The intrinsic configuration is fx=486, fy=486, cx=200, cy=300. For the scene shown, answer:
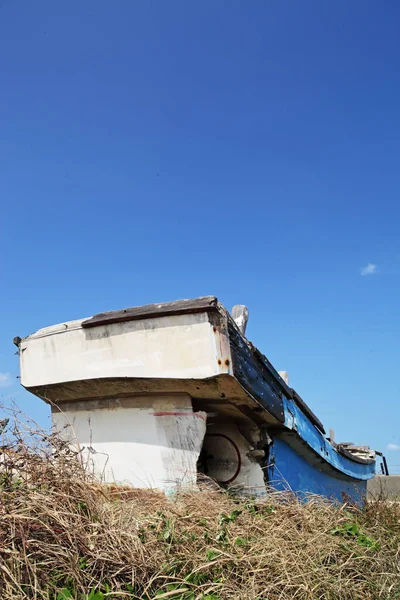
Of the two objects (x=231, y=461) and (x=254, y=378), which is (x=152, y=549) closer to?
(x=254, y=378)

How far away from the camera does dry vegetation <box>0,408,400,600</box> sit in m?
1.87

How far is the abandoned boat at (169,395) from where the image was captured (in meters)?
3.31

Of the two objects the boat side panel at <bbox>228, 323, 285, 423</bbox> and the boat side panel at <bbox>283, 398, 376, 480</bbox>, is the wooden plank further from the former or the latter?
the boat side panel at <bbox>283, 398, 376, 480</bbox>

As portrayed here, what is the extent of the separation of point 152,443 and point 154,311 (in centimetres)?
97

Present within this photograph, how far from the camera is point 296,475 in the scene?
458 centimetres

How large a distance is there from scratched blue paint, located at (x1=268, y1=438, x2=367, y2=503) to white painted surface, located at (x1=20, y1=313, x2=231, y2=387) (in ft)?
4.27

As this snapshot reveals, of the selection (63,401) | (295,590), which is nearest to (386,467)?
(63,401)

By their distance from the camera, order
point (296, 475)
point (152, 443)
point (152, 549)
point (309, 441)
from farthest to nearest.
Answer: point (309, 441) → point (296, 475) → point (152, 443) → point (152, 549)

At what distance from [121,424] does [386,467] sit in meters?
10.4

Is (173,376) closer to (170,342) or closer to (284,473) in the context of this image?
(170,342)

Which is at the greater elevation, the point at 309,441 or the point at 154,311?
the point at 154,311

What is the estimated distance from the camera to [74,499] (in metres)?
2.14

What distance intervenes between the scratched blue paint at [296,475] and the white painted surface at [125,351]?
1.30 m

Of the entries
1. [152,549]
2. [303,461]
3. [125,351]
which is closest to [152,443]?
[125,351]
